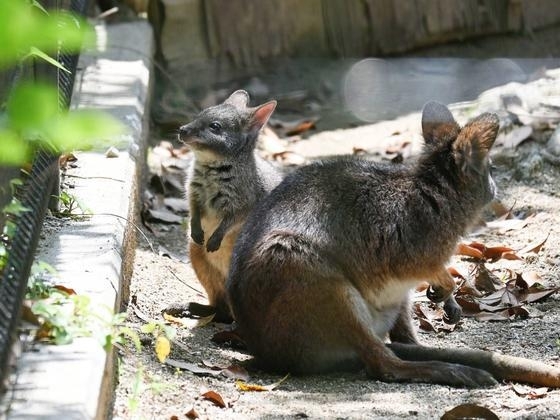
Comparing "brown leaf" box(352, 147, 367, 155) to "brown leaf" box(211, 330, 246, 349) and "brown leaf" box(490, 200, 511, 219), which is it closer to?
"brown leaf" box(490, 200, 511, 219)

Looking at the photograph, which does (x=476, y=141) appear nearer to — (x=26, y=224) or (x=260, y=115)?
(x=260, y=115)

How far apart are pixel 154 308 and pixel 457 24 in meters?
6.49

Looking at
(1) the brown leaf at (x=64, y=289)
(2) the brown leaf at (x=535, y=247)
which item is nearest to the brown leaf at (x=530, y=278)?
(2) the brown leaf at (x=535, y=247)

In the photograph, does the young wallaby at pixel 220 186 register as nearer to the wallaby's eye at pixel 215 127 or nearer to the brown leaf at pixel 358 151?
the wallaby's eye at pixel 215 127

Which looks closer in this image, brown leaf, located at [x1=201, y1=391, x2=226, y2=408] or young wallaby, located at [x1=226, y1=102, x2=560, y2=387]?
brown leaf, located at [x1=201, y1=391, x2=226, y2=408]

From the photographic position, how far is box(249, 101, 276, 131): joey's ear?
696 centimetres

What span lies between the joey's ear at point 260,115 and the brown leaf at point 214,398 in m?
2.76

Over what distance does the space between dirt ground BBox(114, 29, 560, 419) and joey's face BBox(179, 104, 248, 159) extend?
2.97ft

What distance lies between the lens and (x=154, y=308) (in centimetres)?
607

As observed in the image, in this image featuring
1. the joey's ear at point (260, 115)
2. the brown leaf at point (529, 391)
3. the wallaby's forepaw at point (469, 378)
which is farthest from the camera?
the joey's ear at point (260, 115)

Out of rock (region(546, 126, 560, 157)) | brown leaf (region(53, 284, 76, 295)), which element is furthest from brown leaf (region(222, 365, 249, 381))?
rock (region(546, 126, 560, 157))

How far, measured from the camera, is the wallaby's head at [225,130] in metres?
6.66

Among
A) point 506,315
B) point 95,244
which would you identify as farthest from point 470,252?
point 95,244

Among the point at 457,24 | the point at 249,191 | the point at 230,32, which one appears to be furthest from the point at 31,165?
the point at 457,24
